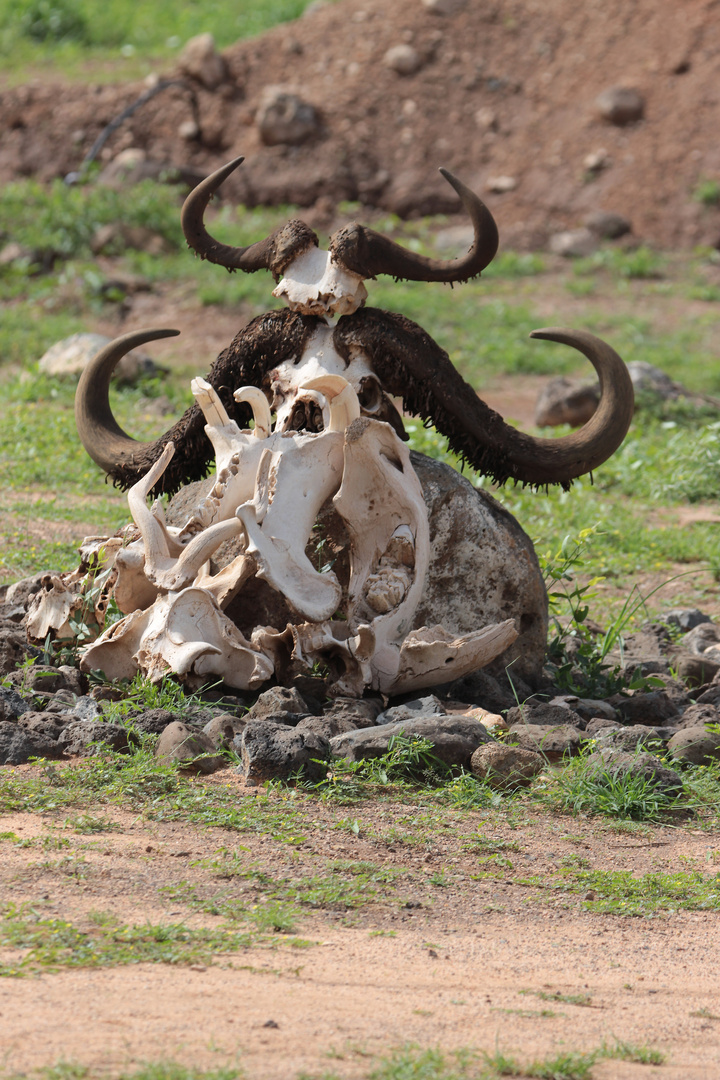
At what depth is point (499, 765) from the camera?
4.30 m

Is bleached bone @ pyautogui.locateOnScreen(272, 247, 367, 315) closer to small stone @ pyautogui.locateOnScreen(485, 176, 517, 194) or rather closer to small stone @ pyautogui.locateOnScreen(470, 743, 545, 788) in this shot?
small stone @ pyautogui.locateOnScreen(470, 743, 545, 788)

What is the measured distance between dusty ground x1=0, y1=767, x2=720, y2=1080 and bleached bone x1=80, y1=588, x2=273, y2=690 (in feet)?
2.84

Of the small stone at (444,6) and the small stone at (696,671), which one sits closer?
the small stone at (696,671)

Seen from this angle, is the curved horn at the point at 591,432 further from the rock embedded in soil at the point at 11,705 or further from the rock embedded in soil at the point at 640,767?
the rock embedded in soil at the point at 11,705

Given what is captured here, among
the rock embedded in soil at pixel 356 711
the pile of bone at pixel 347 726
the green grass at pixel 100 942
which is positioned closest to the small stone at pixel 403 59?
the pile of bone at pixel 347 726

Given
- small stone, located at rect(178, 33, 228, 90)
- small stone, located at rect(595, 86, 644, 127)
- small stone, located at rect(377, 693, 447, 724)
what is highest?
small stone, located at rect(178, 33, 228, 90)

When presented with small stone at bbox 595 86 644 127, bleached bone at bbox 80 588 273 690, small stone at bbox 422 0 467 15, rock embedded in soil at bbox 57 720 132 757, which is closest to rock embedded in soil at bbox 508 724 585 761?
bleached bone at bbox 80 588 273 690

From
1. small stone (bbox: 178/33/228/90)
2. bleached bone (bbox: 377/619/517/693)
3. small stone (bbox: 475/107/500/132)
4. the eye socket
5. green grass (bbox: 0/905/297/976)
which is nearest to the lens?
green grass (bbox: 0/905/297/976)

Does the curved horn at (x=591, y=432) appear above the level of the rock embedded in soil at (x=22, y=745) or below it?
above

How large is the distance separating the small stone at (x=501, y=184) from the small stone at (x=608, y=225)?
1492mm

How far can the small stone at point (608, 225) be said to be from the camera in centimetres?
1681

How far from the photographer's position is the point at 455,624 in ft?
17.1

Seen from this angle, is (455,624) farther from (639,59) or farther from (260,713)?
(639,59)

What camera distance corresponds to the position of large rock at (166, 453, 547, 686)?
5227mm
